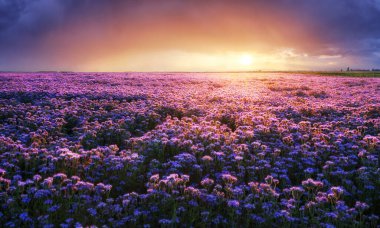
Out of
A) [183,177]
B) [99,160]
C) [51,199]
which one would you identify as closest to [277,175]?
[183,177]

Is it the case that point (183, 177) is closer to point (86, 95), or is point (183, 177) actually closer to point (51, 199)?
point (51, 199)

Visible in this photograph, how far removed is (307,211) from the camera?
644cm

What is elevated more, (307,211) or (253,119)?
(253,119)

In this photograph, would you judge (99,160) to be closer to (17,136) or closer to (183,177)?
(183,177)

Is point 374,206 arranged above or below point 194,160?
below

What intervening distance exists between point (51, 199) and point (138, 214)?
2.01m

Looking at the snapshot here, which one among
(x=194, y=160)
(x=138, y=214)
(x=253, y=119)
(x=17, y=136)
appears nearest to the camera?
(x=138, y=214)

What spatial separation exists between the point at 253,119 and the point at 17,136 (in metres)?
8.01

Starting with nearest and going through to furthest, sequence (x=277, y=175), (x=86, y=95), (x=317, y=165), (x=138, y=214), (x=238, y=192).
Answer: (x=138, y=214) → (x=238, y=192) → (x=277, y=175) → (x=317, y=165) → (x=86, y=95)

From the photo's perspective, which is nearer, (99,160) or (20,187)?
(20,187)

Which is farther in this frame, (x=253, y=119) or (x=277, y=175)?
(x=253, y=119)

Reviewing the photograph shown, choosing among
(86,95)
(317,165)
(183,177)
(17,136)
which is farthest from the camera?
(86,95)

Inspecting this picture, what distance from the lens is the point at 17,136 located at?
10320 mm

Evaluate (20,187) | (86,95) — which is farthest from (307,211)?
(86,95)
